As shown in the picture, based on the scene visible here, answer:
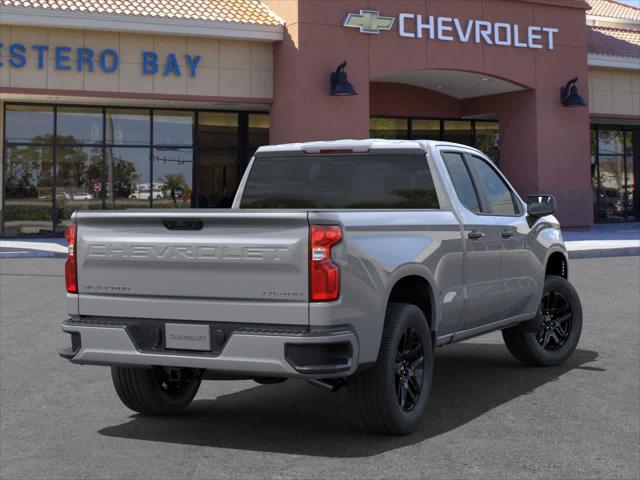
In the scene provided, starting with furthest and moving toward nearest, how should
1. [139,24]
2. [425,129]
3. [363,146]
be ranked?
[425,129] < [139,24] < [363,146]

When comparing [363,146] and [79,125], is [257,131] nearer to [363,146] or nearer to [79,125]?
[79,125]

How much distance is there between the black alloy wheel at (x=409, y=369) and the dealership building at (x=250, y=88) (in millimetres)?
21112

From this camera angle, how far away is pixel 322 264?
5.34 m

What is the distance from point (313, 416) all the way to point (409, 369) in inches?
33.2

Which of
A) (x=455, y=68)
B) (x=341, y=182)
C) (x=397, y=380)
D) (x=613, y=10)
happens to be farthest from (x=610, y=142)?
(x=397, y=380)

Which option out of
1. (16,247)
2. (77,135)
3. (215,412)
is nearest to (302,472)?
(215,412)

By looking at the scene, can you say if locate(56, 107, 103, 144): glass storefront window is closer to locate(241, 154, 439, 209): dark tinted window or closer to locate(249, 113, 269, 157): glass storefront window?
locate(249, 113, 269, 157): glass storefront window

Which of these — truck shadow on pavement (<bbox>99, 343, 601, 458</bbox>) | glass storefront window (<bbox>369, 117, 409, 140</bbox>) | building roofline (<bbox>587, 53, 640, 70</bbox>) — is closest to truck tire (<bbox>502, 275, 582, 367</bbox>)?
truck shadow on pavement (<bbox>99, 343, 601, 458</bbox>)

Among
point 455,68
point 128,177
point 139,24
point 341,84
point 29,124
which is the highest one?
point 139,24

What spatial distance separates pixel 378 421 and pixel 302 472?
2.61ft

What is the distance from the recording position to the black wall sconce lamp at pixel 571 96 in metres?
30.7

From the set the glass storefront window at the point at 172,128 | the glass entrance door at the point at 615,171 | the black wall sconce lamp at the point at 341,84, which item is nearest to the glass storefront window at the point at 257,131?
the glass storefront window at the point at 172,128

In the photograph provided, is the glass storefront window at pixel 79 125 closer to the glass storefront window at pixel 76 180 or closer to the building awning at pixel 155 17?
the glass storefront window at pixel 76 180

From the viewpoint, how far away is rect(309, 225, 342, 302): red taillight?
5.33m
